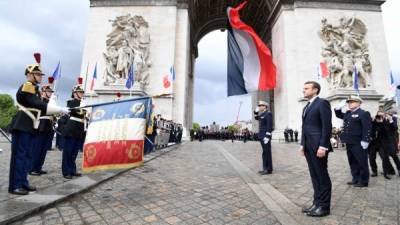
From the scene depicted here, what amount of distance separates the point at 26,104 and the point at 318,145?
403cm

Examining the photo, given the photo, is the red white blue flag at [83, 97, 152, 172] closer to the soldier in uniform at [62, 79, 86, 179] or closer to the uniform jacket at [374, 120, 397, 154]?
the soldier in uniform at [62, 79, 86, 179]

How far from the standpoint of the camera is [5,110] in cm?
4744

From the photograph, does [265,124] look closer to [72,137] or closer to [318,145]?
[318,145]

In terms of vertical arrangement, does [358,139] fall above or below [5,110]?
below

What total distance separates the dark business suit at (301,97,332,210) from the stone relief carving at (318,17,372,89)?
1568cm

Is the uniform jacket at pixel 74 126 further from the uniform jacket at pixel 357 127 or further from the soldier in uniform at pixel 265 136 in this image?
the uniform jacket at pixel 357 127

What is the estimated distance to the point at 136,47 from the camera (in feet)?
57.7

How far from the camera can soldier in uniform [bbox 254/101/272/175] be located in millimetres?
5551

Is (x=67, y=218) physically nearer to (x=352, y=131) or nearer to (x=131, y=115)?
(x=131, y=115)

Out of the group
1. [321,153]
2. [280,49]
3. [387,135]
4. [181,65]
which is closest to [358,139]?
[387,135]

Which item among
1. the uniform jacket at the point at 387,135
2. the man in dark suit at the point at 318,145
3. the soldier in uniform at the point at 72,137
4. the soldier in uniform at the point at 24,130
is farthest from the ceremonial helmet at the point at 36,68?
the uniform jacket at the point at 387,135

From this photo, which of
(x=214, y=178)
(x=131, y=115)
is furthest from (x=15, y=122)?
(x=214, y=178)

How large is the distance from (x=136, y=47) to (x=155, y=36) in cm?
186

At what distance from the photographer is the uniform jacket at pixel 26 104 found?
3.37 m
